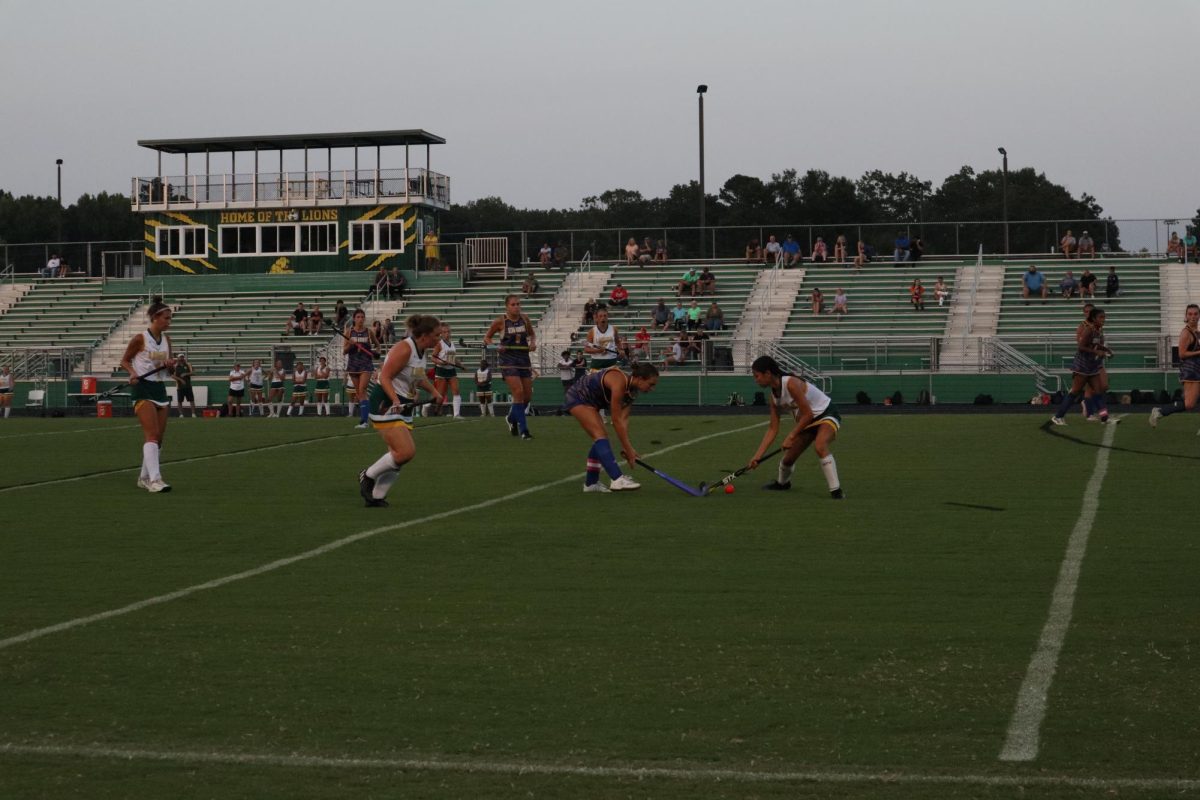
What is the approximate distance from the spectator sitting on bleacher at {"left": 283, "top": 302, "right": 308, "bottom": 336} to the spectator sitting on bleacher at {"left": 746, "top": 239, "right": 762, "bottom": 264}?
15.3m

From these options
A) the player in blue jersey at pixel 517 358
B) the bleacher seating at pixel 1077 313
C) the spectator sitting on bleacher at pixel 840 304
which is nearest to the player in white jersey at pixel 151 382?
the player in blue jersey at pixel 517 358

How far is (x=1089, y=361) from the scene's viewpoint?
24.7m

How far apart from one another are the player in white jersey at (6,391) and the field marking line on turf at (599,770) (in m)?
38.7

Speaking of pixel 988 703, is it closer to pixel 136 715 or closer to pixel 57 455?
pixel 136 715

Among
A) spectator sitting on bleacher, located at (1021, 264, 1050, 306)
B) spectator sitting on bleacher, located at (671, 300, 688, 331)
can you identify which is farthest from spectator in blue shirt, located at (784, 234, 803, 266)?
spectator sitting on bleacher, located at (1021, 264, 1050, 306)

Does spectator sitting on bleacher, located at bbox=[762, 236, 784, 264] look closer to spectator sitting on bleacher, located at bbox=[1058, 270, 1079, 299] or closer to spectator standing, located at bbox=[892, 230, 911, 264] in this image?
spectator standing, located at bbox=[892, 230, 911, 264]

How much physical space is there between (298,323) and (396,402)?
1524 inches

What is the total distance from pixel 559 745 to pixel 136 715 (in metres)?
1.85

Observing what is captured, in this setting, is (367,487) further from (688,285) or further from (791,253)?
(791,253)

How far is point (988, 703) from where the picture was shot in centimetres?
671

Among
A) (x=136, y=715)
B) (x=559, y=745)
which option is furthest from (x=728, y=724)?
(x=136, y=715)

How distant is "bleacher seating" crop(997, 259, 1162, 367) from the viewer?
1697 inches

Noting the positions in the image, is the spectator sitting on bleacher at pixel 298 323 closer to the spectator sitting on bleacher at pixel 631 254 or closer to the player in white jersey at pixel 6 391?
the player in white jersey at pixel 6 391

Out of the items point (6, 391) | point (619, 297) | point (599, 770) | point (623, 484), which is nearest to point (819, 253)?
point (619, 297)
